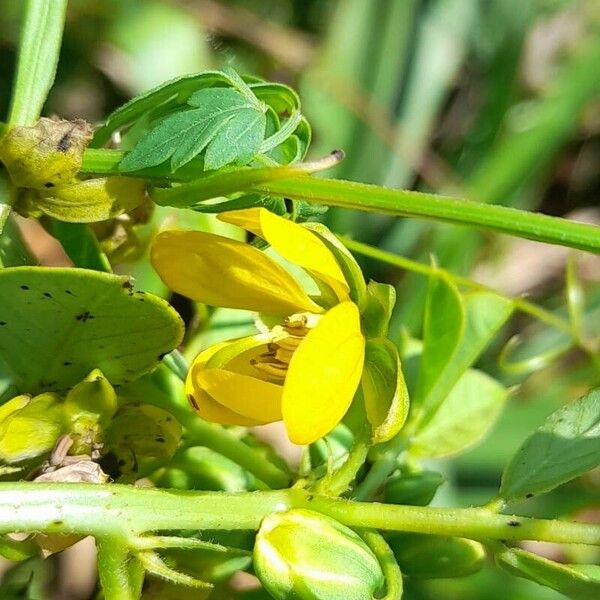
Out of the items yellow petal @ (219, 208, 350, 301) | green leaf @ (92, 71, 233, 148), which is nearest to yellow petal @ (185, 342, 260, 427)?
yellow petal @ (219, 208, 350, 301)

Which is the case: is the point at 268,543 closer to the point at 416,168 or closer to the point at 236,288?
the point at 236,288

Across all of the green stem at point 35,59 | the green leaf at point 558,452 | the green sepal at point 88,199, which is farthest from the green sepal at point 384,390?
the green stem at point 35,59

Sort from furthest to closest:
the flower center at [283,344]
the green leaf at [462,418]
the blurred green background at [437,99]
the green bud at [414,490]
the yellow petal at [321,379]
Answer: the blurred green background at [437,99], the green leaf at [462,418], the green bud at [414,490], the flower center at [283,344], the yellow petal at [321,379]

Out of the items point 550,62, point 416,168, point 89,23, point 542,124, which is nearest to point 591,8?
point 550,62

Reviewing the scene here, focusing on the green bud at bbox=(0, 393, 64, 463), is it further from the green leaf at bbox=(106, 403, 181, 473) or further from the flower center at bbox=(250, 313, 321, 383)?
the flower center at bbox=(250, 313, 321, 383)

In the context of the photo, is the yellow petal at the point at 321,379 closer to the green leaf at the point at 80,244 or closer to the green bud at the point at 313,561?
the green bud at the point at 313,561

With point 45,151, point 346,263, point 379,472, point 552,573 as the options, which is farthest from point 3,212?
point 552,573
